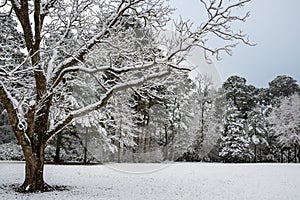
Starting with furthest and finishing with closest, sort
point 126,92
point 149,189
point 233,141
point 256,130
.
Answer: point 256,130
point 233,141
point 126,92
point 149,189

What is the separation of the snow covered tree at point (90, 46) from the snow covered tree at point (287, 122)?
20227 mm

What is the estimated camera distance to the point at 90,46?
942 centimetres

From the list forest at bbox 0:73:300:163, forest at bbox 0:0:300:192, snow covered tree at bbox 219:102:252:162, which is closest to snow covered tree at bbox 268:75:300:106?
forest at bbox 0:73:300:163

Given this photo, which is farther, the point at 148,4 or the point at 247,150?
the point at 247,150

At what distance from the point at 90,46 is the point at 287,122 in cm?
2250

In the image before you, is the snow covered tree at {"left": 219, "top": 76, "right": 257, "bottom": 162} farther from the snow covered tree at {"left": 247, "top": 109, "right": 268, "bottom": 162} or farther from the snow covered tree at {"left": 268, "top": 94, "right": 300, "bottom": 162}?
the snow covered tree at {"left": 268, "top": 94, "right": 300, "bottom": 162}

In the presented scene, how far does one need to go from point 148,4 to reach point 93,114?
4332mm

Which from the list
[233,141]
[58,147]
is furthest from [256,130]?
[58,147]

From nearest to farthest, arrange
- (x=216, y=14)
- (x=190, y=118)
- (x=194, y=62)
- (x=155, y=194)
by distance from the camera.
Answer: (x=216, y=14)
(x=155, y=194)
(x=194, y=62)
(x=190, y=118)

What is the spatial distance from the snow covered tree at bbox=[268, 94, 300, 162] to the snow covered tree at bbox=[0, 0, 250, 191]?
20227 mm

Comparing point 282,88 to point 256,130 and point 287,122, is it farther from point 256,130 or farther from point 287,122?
point 256,130

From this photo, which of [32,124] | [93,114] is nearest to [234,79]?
[93,114]

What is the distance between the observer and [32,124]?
8914 mm

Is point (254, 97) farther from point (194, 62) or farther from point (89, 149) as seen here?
point (194, 62)
